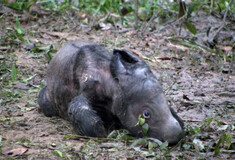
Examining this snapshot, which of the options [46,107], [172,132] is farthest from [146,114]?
[46,107]

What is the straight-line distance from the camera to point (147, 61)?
316 inches

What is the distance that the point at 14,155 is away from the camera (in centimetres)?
391

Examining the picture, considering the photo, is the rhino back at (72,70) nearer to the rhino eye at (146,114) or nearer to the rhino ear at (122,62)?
the rhino ear at (122,62)

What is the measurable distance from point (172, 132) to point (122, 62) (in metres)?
1.04

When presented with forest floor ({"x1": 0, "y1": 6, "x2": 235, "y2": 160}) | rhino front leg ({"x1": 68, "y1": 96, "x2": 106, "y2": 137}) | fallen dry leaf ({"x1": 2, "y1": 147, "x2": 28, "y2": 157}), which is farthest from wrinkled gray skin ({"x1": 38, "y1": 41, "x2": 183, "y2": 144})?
fallen dry leaf ({"x1": 2, "y1": 147, "x2": 28, "y2": 157})

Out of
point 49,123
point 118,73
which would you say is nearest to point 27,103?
point 49,123

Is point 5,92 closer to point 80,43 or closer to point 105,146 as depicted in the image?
point 80,43

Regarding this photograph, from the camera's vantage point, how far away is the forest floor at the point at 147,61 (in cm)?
423

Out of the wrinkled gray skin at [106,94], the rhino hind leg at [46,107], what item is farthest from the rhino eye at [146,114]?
the rhino hind leg at [46,107]

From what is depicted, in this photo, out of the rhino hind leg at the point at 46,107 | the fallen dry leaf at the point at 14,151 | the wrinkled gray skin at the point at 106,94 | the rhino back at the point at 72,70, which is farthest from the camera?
the rhino hind leg at the point at 46,107

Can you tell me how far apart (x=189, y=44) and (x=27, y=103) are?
165 inches

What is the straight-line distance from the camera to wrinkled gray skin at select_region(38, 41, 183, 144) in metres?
4.50

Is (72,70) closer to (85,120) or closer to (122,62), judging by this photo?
(122,62)

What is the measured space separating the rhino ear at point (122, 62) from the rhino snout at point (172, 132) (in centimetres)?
81
